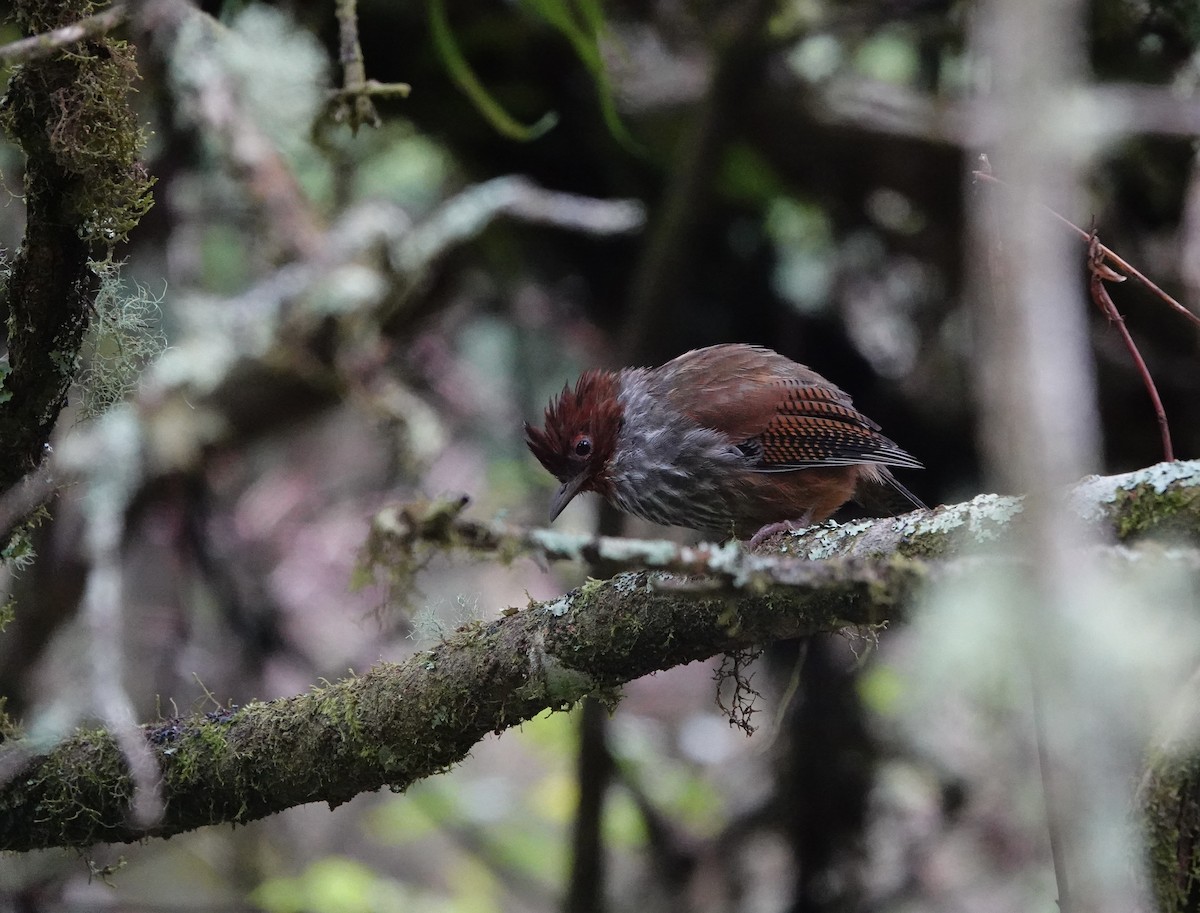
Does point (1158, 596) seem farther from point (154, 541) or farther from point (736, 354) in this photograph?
point (154, 541)

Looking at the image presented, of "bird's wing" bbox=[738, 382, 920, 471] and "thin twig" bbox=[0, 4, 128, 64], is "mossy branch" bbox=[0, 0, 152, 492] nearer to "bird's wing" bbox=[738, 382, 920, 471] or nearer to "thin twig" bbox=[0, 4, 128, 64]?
"thin twig" bbox=[0, 4, 128, 64]

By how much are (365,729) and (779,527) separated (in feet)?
4.69

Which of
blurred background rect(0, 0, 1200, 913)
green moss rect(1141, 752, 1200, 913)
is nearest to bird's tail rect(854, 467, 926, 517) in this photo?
blurred background rect(0, 0, 1200, 913)

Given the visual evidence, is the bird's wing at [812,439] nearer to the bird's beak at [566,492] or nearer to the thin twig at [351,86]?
the bird's beak at [566,492]

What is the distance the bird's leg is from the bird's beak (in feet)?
2.09

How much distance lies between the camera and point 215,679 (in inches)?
229

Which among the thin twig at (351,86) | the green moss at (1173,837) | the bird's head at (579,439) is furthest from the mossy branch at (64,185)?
the green moss at (1173,837)

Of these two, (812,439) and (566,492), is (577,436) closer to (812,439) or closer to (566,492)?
(566,492)

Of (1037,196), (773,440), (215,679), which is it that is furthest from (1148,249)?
(215,679)

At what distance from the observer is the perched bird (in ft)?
11.8

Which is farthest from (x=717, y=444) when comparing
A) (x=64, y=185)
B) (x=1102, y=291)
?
(x=64, y=185)

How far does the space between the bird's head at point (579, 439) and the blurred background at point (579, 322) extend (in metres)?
0.77

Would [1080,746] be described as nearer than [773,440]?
Yes

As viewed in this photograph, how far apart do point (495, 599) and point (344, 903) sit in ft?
9.15
